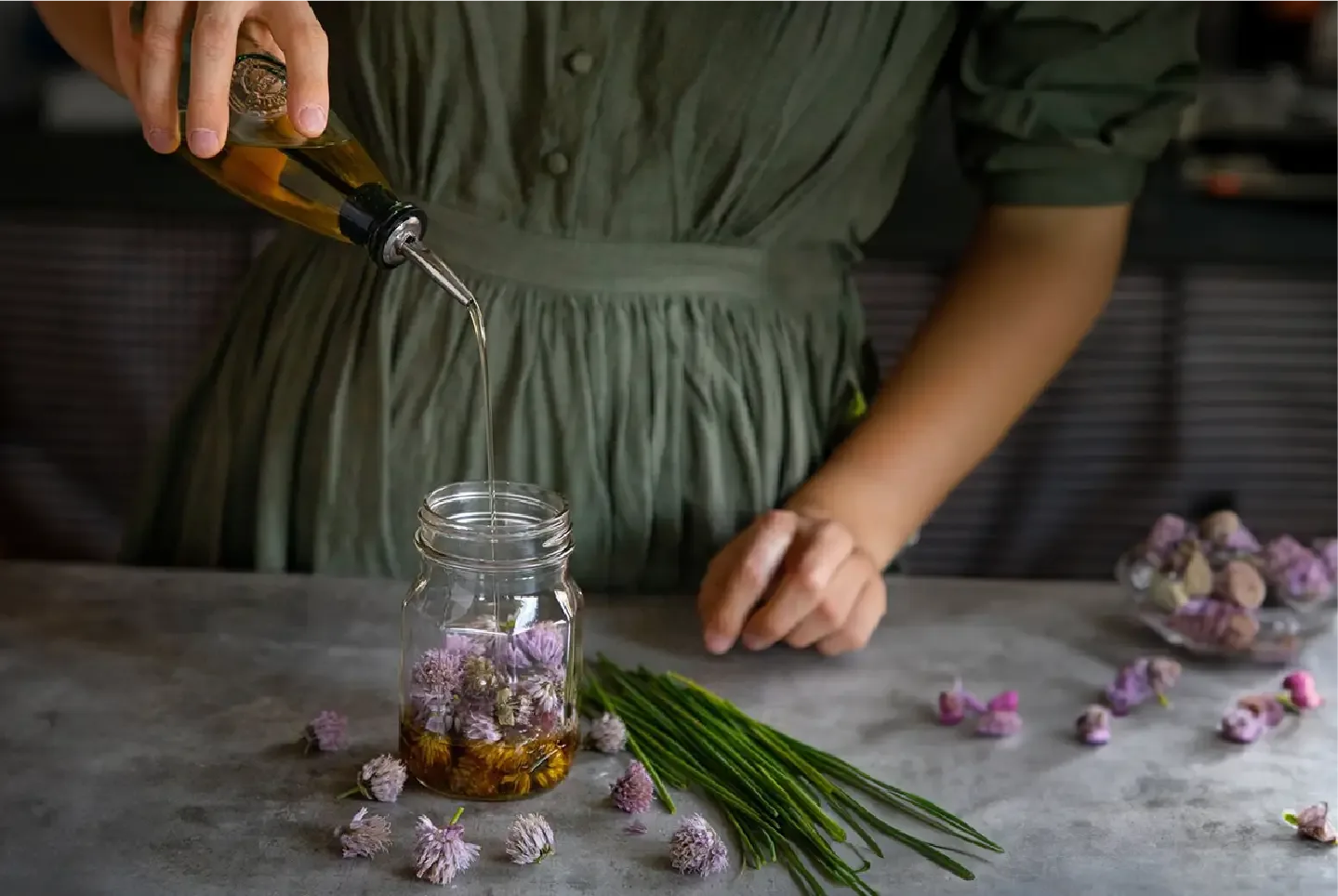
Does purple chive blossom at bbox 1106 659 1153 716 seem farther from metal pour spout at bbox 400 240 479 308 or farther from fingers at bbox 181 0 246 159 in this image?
fingers at bbox 181 0 246 159

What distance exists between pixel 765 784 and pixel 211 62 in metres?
0.47

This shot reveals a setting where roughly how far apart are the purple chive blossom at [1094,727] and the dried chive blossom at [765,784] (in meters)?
0.14

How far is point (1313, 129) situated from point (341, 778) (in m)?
1.97

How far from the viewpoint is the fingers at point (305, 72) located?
0.76 meters

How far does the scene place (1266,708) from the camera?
90 cm

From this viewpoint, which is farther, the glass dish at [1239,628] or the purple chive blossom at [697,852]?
the glass dish at [1239,628]

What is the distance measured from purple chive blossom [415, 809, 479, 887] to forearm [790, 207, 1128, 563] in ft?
1.32

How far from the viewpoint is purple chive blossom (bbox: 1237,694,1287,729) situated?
902 millimetres

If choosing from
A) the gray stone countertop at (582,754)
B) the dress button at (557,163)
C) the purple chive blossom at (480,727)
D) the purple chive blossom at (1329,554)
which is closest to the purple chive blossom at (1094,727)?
the gray stone countertop at (582,754)

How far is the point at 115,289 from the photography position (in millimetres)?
2324

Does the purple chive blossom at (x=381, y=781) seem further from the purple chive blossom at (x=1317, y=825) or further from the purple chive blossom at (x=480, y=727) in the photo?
the purple chive blossom at (x=1317, y=825)

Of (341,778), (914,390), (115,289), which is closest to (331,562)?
(341,778)

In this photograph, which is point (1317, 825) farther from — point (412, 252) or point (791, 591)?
point (412, 252)

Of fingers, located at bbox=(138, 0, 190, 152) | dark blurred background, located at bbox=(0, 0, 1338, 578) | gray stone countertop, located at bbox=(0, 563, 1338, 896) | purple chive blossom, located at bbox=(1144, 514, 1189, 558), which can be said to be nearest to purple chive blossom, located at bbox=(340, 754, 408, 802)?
gray stone countertop, located at bbox=(0, 563, 1338, 896)
